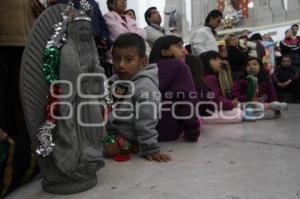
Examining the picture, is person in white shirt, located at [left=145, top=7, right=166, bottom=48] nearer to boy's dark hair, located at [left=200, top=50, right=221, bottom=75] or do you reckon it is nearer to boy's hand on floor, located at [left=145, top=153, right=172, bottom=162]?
boy's dark hair, located at [left=200, top=50, right=221, bottom=75]

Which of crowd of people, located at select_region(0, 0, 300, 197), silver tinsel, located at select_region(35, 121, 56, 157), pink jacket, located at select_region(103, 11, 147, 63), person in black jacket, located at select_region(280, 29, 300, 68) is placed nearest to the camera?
silver tinsel, located at select_region(35, 121, 56, 157)

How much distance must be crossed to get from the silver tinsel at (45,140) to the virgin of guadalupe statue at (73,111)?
0.11 feet

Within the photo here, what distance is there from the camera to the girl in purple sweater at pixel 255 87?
15.4 feet

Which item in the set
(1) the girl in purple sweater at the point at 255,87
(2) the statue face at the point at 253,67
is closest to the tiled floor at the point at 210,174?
(1) the girl in purple sweater at the point at 255,87

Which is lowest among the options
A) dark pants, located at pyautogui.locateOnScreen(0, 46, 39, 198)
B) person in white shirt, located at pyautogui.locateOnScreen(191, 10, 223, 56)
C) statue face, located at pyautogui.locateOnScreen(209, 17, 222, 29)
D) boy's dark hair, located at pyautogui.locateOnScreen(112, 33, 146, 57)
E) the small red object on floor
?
the small red object on floor

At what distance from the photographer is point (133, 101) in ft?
8.07

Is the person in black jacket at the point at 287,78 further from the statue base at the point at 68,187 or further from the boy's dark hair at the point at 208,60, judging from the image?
the statue base at the point at 68,187

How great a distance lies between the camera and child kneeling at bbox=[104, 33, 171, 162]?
240 centimetres

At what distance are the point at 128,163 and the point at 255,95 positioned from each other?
9.09 ft

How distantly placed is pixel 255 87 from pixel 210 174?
2804mm

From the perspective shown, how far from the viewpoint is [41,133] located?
5.90 ft

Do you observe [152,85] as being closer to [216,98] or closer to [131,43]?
[131,43]

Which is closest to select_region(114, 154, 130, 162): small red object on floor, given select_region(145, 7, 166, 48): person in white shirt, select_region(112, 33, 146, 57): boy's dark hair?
select_region(112, 33, 146, 57): boy's dark hair

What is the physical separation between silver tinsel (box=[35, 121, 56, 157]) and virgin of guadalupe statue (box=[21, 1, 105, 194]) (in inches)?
1.3
